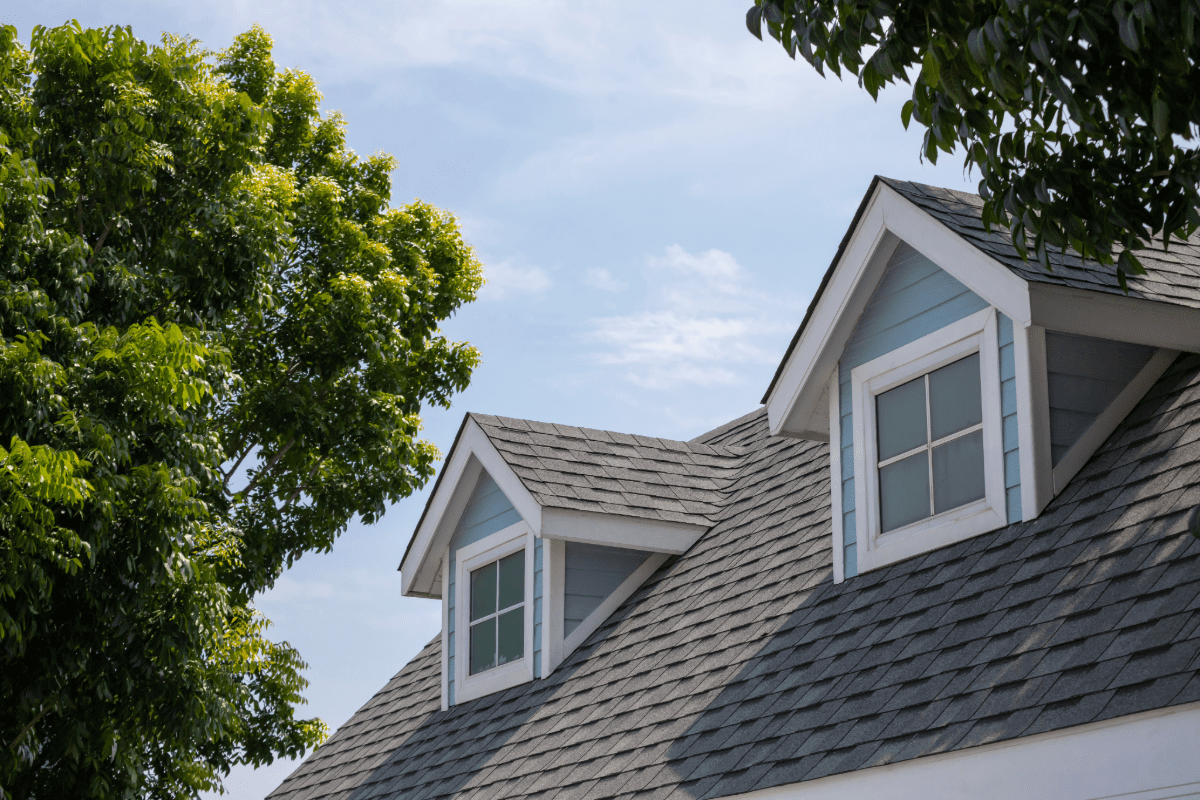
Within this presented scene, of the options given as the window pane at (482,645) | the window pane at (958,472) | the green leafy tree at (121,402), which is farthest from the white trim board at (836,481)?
the green leafy tree at (121,402)

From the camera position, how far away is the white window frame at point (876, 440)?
6.06 metres

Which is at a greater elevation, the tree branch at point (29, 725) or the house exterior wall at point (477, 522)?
the house exterior wall at point (477, 522)

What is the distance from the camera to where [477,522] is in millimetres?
10250

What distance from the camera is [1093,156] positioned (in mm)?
4270

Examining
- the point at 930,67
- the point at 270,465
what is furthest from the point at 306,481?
the point at 930,67

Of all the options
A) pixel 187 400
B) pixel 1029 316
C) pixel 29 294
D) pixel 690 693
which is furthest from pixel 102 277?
pixel 1029 316

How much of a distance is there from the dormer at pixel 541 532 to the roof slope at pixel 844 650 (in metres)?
0.26

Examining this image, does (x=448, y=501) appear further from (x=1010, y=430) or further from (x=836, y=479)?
(x=1010, y=430)

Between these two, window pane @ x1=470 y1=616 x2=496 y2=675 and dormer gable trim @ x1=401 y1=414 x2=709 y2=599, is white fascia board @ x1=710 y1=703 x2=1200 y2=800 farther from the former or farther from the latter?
window pane @ x1=470 y1=616 x2=496 y2=675

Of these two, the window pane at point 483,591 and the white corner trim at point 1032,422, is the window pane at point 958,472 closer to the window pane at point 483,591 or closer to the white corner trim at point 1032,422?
the white corner trim at point 1032,422

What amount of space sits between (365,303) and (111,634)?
759 centimetres

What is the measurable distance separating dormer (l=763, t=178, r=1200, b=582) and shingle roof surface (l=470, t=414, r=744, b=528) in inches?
77.8

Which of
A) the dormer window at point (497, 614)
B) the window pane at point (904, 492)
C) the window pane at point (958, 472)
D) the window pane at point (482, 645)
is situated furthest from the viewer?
the window pane at point (482, 645)

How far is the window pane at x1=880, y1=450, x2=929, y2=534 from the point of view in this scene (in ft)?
21.4
